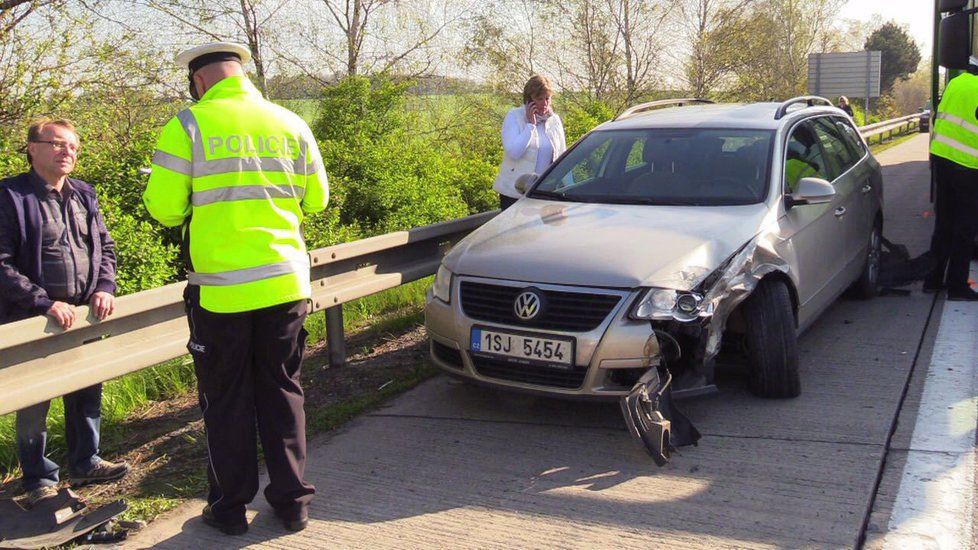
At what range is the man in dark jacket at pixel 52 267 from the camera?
4035 millimetres

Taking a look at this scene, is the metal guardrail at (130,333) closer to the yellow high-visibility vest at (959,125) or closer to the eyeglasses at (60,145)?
the eyeglasses at (60,145)

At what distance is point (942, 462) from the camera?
4336 millimetres

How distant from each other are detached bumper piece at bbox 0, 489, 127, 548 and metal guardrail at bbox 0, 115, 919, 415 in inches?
18.0

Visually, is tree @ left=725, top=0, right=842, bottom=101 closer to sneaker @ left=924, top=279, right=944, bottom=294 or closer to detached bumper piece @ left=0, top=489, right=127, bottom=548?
sneaker @ left=924, top=279, right=944, bottom=294

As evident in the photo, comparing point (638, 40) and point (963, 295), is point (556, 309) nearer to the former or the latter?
point (963, 295)

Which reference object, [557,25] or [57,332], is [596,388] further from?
[557,25]

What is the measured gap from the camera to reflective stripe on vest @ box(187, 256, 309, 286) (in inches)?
147

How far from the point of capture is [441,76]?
13648 millimetres

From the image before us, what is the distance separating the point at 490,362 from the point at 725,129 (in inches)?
99.4

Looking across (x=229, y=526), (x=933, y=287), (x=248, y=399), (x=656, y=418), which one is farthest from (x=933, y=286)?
(x=229, y=526)

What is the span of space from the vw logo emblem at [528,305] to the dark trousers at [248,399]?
4.12 feet

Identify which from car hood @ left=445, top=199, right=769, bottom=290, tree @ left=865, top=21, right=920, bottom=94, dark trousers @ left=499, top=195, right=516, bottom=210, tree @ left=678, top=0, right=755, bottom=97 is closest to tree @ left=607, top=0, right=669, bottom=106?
tree @ left=678, top=0, right=755, bottom=97

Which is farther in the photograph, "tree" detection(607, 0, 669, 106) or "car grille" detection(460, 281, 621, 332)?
"tree" detection(607, 0, 669, 106)

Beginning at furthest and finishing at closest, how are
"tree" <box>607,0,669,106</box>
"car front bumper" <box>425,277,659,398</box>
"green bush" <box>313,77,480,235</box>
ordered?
1. "tree" <box>607,0,669,106</box>
2. "green bush" <box>313,77,480,235</box>
3. "car front bumper" <box>425,277,659,398</box>
